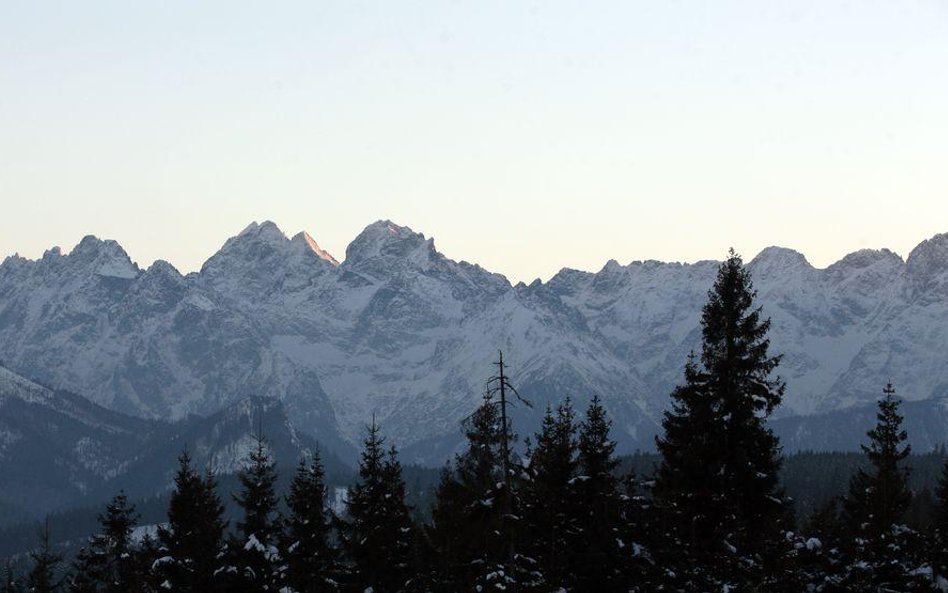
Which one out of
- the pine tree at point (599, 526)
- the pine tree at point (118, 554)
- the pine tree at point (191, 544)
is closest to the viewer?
the pine tree at point (599, 526)

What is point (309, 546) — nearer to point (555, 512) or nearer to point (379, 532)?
point (379, 532)

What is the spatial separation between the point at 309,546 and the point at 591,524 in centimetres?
1842

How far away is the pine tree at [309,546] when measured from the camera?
6700cm

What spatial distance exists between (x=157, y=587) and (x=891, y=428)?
3831cm

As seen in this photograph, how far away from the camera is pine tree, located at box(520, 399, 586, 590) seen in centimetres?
5369

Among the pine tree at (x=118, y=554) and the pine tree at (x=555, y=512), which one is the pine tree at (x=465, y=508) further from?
the pine tree at (x=118, y=554)

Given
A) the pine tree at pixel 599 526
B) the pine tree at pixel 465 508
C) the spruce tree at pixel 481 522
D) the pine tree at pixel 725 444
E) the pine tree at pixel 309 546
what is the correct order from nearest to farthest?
the spruce tree at pixel 481 522
the pine tree at pixel 725 444
the pine tree at pixel 599 526
the pine tree at pixel 465 508
the pine tree at pixel 309 546

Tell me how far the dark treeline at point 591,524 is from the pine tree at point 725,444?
2.2 inches

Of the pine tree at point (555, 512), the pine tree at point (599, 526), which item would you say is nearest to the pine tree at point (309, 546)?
the pine tree at point (555, 512)

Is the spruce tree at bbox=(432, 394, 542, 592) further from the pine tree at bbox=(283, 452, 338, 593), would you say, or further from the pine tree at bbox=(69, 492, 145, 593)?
the pine tree at bbox=(69, 492, 145, 593)

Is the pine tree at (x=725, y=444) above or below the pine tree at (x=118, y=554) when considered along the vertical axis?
above

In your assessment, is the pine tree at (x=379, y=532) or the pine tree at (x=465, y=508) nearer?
the pine tree at (x=465, y=508)

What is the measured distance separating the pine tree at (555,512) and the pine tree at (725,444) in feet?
13.7

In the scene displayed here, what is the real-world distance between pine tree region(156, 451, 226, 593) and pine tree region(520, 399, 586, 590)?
15.6 metres
